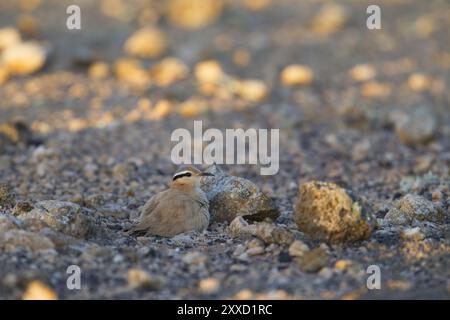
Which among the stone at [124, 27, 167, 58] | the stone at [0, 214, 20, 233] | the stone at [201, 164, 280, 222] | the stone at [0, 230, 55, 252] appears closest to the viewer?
the stone at [0, 230, 55, 252]

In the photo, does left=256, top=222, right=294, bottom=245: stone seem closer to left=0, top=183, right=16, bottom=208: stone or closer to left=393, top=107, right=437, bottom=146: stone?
left=0, top=183, right=16, bottom=208: stone

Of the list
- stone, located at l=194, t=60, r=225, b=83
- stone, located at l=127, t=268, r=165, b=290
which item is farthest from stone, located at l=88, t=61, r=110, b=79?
stone, located at l=127, t=268, r=165, b=290

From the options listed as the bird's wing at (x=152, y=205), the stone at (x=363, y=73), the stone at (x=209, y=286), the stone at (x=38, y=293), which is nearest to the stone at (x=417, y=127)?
the stone at (x=363, y=73)

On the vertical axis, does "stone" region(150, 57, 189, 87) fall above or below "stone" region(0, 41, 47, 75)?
below

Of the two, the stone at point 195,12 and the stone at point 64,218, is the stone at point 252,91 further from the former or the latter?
the stone at point 64,218

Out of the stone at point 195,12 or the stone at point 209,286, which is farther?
the stone at point 195,12
